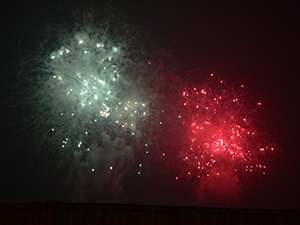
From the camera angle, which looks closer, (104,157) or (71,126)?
(71,126)

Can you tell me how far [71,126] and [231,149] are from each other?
274 inches

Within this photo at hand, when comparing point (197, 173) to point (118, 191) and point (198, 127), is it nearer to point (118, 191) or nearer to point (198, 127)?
point (198, 127)

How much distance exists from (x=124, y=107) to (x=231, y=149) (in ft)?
16.5

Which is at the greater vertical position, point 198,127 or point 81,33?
point 81,33

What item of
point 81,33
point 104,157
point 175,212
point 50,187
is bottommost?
point 175,212

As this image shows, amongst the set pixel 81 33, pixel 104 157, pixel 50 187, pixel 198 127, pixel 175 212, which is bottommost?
pixel 175 212

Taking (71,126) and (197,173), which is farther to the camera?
(197,173)

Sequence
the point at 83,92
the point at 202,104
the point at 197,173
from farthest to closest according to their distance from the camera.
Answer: the point at 197,173 → the point at 202,104 → the point at 83,92

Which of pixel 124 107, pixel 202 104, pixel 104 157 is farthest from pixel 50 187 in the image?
pixel 202 104

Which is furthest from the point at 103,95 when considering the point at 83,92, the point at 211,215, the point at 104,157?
the point at 211,215

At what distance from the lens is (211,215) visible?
17.2 ft

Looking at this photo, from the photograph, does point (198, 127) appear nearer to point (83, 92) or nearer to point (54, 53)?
point (83, 92)

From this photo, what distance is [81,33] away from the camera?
56.2ft

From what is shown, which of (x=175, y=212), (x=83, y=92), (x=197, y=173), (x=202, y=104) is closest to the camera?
(x=175, y=212)
